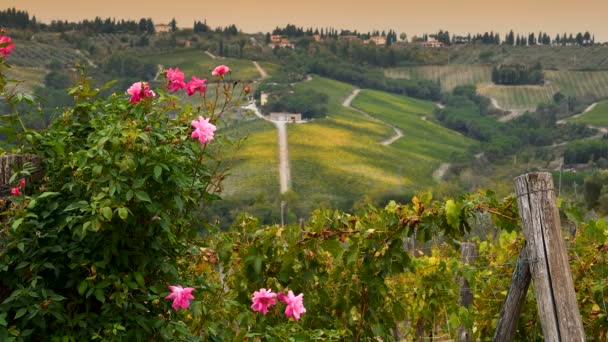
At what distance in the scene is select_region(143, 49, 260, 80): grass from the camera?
374ft

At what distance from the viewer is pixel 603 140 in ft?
292

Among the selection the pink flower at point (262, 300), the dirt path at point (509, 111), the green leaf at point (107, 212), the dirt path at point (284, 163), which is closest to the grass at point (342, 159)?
the dirt path at point (284, 163)

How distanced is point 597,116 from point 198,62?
52.5 metres

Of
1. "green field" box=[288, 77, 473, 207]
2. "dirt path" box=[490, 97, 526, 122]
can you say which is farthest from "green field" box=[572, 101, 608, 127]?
"green field" box=[288, 77, 473, 207]

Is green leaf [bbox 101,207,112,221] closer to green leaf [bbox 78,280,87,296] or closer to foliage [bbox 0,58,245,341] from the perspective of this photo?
foliage [bbox 0,58,245,341]

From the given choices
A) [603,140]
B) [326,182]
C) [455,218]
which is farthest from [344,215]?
[603,140]

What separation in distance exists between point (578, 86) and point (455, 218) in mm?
124852

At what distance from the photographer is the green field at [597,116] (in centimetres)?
10256

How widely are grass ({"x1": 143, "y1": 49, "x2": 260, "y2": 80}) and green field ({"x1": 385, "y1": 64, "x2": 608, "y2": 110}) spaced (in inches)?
1110

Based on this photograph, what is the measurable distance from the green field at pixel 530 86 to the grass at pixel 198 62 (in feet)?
92.5

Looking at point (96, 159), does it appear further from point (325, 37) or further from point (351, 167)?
point (325, 37)

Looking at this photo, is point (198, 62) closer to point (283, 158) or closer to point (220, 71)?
point (283, 158)

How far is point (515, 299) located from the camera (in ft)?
12.4

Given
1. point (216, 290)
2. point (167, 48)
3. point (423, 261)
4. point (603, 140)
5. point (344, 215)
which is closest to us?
point (216, 290)
